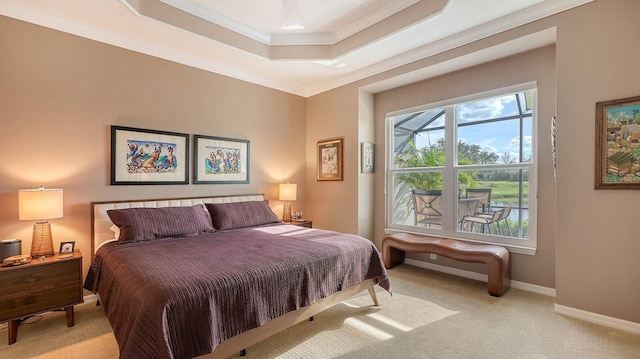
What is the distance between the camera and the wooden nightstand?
216cm

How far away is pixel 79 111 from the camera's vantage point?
2.93 m

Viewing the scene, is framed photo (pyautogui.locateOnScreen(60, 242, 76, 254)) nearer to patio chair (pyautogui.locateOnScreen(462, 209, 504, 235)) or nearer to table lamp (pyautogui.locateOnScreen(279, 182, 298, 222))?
table lamp (pyautogui.locateOnScreen(279, 182, 298, 222))

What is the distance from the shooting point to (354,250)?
2578 millimetres

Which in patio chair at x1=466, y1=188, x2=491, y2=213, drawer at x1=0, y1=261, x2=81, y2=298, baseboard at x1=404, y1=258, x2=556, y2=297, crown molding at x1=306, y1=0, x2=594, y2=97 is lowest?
baseboard at x1=404, y1=258, x2=556, y2=297

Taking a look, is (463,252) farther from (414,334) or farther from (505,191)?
(414,334)

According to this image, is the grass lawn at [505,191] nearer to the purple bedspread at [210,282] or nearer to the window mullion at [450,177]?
the window mullion at [450,177]

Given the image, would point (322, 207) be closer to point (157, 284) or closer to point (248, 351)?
point (248, 351)

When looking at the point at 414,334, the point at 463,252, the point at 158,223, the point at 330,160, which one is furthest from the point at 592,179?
the point at 158,223

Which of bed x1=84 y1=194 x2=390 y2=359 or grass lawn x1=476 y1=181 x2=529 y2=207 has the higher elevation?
grass lawn x1=476 y1=181 x2=529 y2=207

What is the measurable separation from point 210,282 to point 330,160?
3225 mm

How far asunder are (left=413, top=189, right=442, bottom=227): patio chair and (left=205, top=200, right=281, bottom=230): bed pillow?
2.04 meters

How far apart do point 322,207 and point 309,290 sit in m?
2.72

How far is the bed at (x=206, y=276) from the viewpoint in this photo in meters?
1.56

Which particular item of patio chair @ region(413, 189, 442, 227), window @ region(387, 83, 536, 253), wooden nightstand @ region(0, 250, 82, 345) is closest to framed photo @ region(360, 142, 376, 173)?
window @ region(387, 83, 536, 253)
